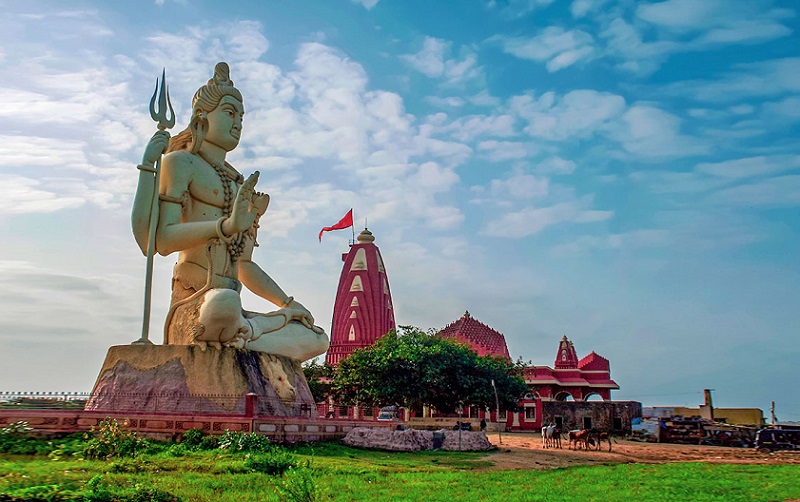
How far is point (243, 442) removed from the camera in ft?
37.5

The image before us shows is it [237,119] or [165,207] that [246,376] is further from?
[237,119]

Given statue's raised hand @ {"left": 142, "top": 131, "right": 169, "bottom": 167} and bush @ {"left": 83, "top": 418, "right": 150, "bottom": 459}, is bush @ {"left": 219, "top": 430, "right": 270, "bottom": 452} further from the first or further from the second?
statue's raised hand @ {"left": 142, "top": 131, "right": 169, "bottom": 167}

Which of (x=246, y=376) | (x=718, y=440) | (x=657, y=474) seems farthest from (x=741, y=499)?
(x=718, y=440)

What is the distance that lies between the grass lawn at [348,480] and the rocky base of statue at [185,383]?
1952 millimetres

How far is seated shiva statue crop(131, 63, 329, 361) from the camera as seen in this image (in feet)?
48.6

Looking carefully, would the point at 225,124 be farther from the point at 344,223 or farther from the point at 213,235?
the point at 344,223

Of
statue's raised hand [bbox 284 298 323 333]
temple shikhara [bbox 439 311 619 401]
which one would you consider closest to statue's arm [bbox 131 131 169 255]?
statue's raised hand [bbox 284 298 323 333]

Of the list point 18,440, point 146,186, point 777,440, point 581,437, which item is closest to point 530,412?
point 777,440

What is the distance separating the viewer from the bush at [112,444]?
10.5m

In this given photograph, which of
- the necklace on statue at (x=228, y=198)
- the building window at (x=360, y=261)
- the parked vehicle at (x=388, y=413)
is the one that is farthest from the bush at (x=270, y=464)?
the building window at (x=360, y=261)

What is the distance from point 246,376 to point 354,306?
31.6m

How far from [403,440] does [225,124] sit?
8314 millimetres

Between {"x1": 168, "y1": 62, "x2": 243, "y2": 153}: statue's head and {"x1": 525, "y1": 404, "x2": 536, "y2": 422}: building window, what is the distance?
28.8 meters

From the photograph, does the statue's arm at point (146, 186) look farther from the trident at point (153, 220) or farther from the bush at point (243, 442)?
the bush at point (243, 442)
